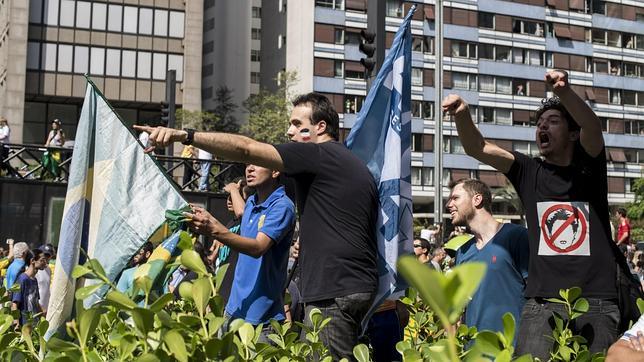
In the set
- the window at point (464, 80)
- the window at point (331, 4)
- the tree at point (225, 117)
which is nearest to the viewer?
the tree at point (225, 117)

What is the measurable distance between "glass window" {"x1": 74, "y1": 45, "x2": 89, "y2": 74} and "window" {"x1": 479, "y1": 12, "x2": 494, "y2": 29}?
2561cm

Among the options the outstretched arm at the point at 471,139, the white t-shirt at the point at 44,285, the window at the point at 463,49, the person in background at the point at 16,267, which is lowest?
the white t-shirt at the point at 44,285

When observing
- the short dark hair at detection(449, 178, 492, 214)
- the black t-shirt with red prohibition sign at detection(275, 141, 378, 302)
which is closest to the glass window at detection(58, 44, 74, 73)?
the short dark hair at detection(449, 178, 492, 214)

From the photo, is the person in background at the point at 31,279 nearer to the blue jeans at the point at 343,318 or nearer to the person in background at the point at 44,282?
the person in background at the point at 44,282

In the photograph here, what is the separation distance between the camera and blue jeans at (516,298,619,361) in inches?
142

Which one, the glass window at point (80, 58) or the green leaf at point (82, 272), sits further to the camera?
the glass window at point (80, 58)

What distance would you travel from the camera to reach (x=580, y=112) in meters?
3.70

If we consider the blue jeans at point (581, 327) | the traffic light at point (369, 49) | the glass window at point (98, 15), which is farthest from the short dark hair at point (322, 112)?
the glass window at point (98, 15)

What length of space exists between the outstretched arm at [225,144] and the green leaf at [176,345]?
170 centimetres

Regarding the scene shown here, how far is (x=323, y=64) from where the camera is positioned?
187 ft

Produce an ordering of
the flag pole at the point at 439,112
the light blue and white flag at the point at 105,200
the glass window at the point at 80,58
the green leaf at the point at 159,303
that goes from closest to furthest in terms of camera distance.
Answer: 1. the green leaf at the point at 159,303
2. the light blue and white flag at the point at 105,200
3. the flag pole at the point at 439,112
4. the glass window at the point at 80,58

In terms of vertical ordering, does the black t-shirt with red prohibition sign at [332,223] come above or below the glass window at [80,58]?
below

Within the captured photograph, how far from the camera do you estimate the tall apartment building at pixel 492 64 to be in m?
57.3

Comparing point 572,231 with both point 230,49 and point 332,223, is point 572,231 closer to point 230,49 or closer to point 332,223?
point 332,223
